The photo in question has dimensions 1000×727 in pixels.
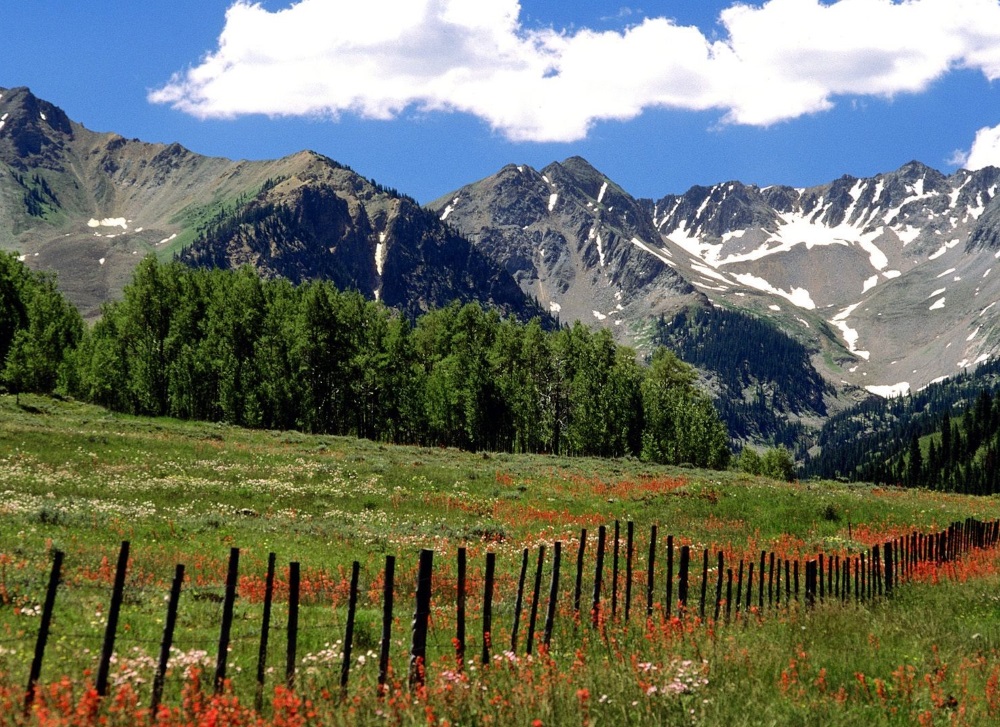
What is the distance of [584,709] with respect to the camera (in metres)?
8.74

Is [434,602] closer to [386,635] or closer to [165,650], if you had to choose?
[386,635]

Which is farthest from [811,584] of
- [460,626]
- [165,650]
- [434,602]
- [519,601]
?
[165,650]

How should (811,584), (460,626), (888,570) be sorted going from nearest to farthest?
(460,626), (811,584), (888,570)

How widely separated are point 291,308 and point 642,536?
59.0 m

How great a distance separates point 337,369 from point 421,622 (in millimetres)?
71791

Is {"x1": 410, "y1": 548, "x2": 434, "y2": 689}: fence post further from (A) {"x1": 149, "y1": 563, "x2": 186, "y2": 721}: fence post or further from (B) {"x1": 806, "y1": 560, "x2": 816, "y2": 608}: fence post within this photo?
(B) {"x1": 806, "y1": 560, "x2": 816, "y2": 608}: fence post

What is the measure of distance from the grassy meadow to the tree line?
33314 millimetres

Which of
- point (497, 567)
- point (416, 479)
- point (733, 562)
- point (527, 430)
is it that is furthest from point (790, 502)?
point (527, 430)

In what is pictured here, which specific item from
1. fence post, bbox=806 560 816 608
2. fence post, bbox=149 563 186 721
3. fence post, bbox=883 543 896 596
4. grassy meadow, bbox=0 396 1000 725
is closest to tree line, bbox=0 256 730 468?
grassy meadow, bbox=0 396 1000 725

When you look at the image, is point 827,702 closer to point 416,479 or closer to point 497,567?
point 497,567

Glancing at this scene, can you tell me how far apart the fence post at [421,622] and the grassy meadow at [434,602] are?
12.5 inches

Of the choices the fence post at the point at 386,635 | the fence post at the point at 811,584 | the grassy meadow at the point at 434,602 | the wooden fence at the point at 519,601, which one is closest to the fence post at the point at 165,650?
the wooden fence at the point at 519,601

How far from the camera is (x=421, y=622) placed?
9.46 meters

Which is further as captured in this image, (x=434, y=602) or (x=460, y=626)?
(x=434, y=602)
